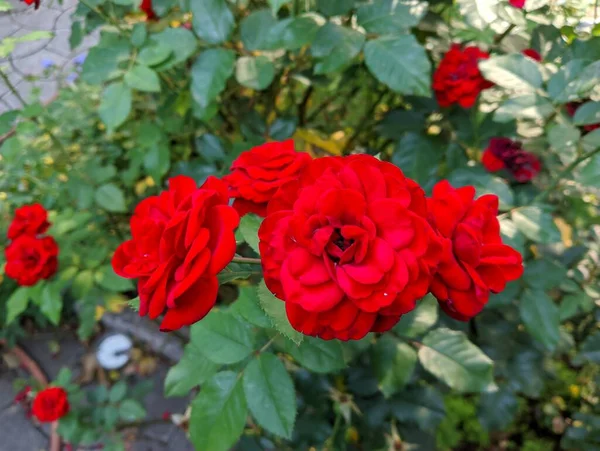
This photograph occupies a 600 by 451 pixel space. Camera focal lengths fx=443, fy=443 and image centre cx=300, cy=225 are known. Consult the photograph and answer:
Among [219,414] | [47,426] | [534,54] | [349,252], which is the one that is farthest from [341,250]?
[47,426]

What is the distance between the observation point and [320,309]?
42 centimetres

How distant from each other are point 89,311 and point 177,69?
2.71 ft

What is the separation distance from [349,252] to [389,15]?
679 mm

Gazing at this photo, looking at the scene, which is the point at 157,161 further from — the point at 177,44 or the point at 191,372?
the point at 191,372

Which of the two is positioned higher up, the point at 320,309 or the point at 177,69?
the point at 320,309

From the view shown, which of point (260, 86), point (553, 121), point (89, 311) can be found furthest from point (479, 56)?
point (89, 311)

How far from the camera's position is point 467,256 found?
472mm

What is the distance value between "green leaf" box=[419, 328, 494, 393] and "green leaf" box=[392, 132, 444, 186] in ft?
1.49

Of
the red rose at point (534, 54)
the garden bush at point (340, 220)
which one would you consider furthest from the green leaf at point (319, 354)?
the red rose at point (534, 54)

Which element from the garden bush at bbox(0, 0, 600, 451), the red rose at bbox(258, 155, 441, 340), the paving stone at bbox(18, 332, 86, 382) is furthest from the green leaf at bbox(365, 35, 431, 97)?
the paving stone at bbox(18, 332, 86, 382)

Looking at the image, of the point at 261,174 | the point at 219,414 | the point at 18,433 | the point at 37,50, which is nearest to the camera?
the point at 261,174

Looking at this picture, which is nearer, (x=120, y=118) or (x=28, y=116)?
(x=120, y=118)

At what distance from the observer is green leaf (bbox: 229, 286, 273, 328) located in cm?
65

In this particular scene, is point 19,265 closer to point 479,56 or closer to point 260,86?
point 260,86
